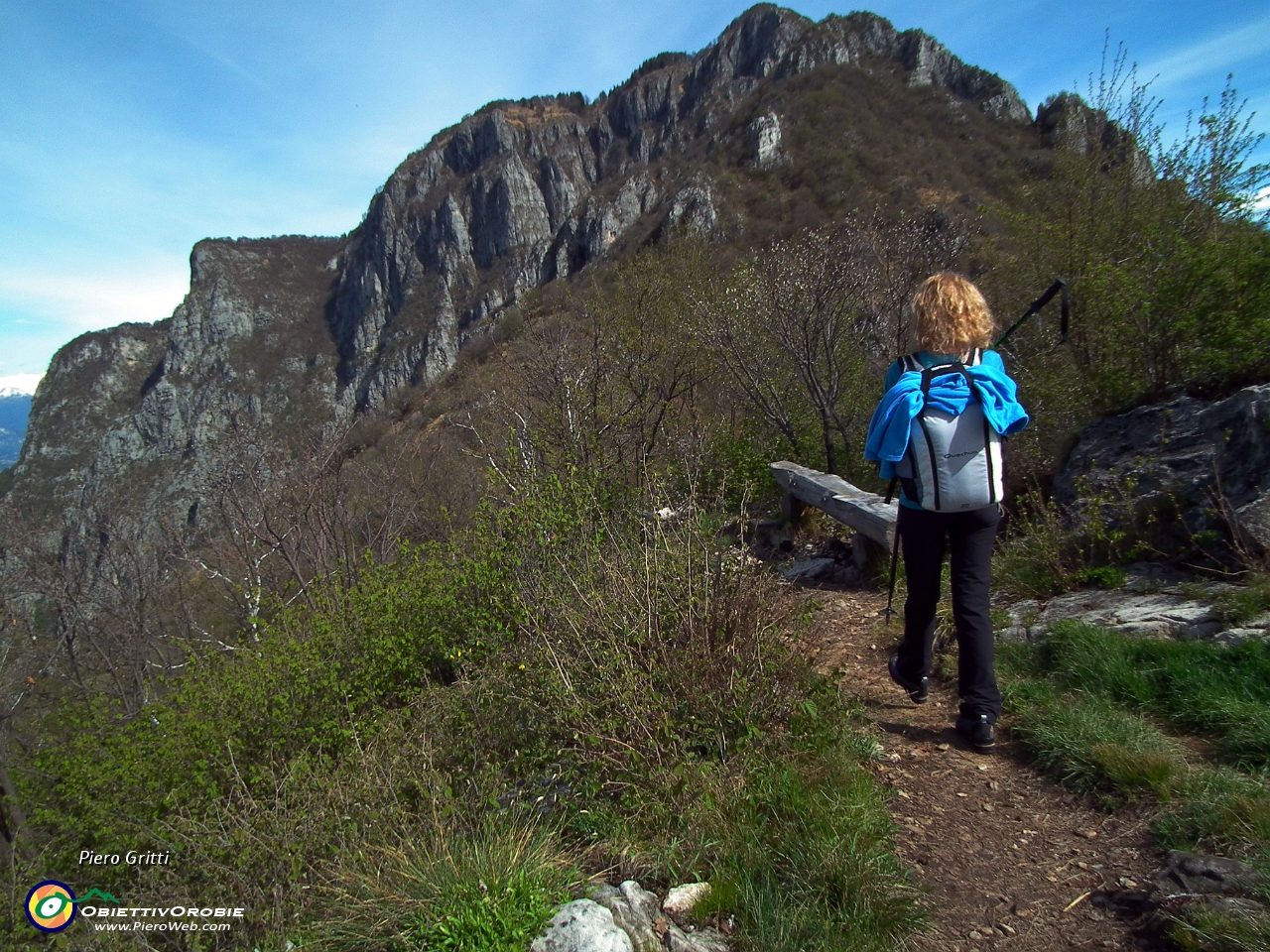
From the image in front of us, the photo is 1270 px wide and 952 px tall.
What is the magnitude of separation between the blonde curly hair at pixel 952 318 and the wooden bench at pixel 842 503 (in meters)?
1.65

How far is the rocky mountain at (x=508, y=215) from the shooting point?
59.0 metres

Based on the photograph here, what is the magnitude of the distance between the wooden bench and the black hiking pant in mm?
1361

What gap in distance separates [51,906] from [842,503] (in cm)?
596

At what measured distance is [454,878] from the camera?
2242 mm

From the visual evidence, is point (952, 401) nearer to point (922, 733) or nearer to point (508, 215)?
point (922, 733)

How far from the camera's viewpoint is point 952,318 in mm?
A: 2818

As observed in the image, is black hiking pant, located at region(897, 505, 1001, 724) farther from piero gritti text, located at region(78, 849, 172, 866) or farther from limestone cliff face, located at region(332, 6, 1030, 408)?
limestone cliff face, located at region(332, 6, 1030, 408)

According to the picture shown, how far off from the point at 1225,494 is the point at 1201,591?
0.62 meters

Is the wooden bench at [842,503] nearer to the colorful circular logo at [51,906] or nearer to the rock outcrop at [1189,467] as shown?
the rock outcrop at [1189,467]

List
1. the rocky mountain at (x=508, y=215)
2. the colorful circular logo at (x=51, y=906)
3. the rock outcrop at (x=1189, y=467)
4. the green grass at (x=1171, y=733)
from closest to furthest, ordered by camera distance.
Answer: the green grass at (x=1171, y=733) < the rock outcrop at (x=1189, y=467) < the colorful circular logo at (x=51, y=906) < the rocky mountain at (x=508, y=215)

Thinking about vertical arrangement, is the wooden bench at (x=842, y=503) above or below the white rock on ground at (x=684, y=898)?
above

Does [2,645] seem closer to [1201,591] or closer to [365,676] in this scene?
[365,676]

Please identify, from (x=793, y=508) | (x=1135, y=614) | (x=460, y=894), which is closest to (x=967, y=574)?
(x=1135, y=614)

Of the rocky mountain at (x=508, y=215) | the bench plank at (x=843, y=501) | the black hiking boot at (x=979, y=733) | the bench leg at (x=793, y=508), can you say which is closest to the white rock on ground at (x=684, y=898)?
the black hiking boot at (x=979, y=733)
